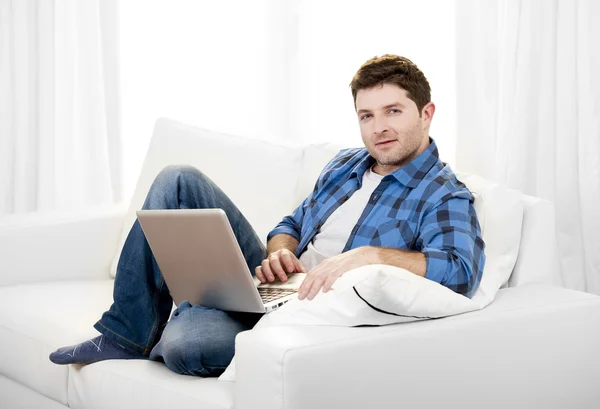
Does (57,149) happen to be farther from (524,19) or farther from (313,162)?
(524,19)

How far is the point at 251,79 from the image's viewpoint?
14.0 ft

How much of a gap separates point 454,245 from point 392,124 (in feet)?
1.38

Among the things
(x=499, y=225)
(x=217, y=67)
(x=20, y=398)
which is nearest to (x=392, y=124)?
(x=499, y=225)

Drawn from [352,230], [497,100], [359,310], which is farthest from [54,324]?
[497,100]

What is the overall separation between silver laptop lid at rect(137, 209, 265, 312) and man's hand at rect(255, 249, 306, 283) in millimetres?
167

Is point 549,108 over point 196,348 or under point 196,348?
over

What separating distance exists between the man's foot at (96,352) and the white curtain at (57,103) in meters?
2.13

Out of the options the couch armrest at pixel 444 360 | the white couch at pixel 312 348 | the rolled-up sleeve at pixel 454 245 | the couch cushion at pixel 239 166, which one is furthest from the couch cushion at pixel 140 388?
the couch cushion at pixel 239 166

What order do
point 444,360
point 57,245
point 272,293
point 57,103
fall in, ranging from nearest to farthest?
1. point 444,360
2. point 272,293
3. point 57,245
4. point 57,103

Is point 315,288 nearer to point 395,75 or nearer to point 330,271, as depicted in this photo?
point 330,271

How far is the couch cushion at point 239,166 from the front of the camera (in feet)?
8.50

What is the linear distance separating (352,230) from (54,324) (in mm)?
803

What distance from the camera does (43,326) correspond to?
2.24 m

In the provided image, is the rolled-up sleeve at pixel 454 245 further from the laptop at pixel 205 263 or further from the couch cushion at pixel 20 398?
the couch cushion at pixel 20 398
